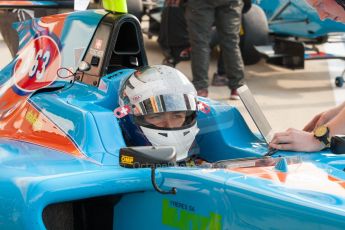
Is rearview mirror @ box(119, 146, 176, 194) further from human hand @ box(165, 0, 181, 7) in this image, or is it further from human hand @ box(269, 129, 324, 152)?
human hand @ box(165, 0, 181, 7)

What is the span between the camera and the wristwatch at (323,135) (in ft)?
10.9

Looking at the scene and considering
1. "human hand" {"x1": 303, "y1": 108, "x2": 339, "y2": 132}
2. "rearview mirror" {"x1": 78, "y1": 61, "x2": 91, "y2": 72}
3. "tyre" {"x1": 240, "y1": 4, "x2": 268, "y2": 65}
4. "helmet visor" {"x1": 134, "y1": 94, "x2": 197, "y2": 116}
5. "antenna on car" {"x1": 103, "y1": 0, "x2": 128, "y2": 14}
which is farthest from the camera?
"tyre" {"x1": 240, "y1": 4, "x2": 268, "y2": 65}

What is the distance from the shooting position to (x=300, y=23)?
8797mm

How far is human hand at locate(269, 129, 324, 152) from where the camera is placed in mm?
3316

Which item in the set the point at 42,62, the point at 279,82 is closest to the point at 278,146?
the point at 42,62

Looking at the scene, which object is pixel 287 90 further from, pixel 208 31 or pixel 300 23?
pixel 208 31

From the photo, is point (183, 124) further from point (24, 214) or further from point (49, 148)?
point (24, 214)

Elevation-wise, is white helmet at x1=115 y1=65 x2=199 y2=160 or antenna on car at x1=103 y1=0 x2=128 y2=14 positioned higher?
antenna on car at x1=103 y1=0 x2=128 y2=14

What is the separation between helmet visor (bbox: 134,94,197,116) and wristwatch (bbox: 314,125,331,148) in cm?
60

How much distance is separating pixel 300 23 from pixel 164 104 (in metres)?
5.85

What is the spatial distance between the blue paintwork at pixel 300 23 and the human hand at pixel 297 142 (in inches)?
211

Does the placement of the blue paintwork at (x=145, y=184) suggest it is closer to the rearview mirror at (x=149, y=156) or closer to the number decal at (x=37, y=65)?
the rearview mirror at (x=149, y=156)

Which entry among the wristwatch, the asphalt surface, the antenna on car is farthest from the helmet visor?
the asphalt surface

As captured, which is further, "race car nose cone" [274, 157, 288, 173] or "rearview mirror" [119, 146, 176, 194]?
"race car nose cone" [274, 157, 288, 173]
